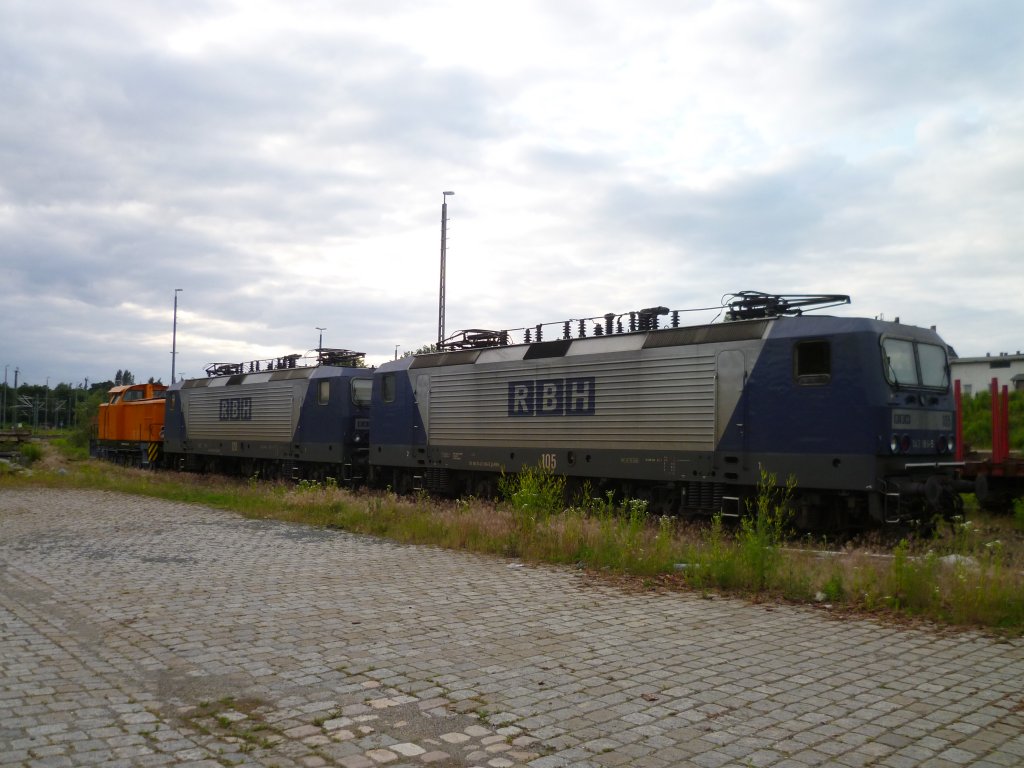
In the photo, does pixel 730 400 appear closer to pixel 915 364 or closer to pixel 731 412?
pixel 731 412

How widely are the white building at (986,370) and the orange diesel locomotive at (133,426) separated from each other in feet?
102

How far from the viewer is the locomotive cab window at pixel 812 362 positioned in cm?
1195

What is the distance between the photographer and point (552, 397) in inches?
632

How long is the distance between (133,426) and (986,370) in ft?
120

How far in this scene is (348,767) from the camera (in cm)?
406

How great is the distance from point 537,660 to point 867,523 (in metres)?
7.82

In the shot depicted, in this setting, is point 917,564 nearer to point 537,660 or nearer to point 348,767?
point 537,660

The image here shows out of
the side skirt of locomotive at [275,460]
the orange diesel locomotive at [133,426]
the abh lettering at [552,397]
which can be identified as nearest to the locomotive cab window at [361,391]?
the side skirt of locomotive at [275,460]

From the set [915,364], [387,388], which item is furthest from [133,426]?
[915,364]

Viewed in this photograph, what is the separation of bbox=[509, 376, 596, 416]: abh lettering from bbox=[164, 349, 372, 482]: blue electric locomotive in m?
6.66

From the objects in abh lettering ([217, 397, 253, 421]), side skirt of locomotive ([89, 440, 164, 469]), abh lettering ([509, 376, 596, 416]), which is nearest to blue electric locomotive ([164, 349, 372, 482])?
abh lettering ([217, 397, 253, 421])

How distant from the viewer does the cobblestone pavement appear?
14.1 feet

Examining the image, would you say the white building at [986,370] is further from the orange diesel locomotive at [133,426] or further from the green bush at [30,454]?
the green bush at [30,454]

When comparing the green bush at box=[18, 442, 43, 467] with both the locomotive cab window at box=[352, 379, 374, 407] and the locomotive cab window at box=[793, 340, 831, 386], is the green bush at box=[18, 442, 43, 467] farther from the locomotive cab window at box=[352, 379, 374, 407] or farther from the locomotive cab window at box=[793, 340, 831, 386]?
the locomotive cab window at box=[793, 340, 831, 386]
